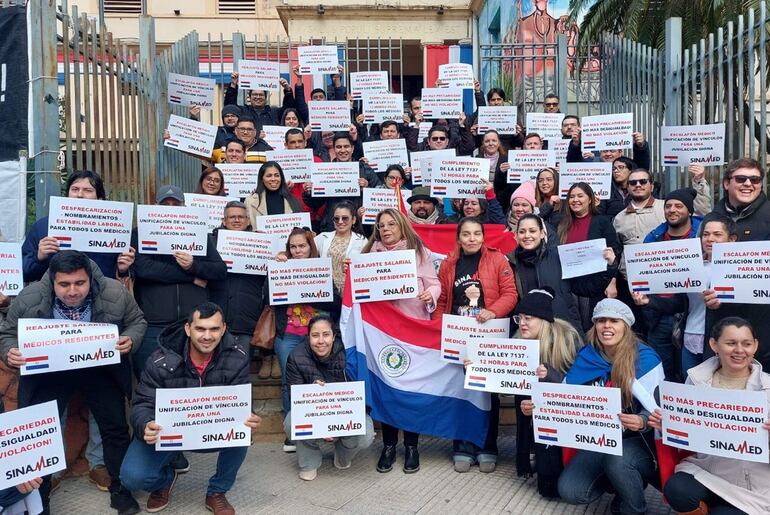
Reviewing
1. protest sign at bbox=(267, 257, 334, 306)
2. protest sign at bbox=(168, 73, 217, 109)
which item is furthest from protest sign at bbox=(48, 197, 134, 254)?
protest sign at bbox=(168, 73, 217, 109)

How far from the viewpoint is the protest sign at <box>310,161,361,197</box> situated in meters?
7.91

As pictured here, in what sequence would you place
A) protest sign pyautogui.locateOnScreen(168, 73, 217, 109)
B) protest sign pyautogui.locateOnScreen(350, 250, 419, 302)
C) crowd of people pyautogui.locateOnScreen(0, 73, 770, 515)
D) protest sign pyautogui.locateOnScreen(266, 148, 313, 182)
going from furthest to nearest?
1. protest sign pyautogui.locateOnScreen(168, 73, 217, 109)
2. protest sign pyautogui.locateOnScreen(266, 148, 313, 182)
3. protest sign pyautogui.locateOnScreen(350, 250, 419, 302)
4. crowd of people pyautogui.locateOnScreen(0, 73, 770, 515)

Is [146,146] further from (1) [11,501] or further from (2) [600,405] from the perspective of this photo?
(2) [600,405]

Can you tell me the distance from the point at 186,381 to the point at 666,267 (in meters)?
3.63

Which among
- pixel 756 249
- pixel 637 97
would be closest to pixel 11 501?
pixel 756 249

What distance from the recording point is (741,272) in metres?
4.61

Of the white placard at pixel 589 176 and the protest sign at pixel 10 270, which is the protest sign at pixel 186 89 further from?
the white placard at pixel 589 176

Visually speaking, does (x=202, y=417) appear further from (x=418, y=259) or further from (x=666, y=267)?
(x=666, y=267)

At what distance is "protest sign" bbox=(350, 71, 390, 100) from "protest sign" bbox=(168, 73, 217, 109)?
2.18 metres

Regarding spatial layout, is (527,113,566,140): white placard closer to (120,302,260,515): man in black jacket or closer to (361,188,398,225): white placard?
(361,188,398,225): white placard

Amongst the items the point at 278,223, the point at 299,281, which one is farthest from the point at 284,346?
the point at 278,223

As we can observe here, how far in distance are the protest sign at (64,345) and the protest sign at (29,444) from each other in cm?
52

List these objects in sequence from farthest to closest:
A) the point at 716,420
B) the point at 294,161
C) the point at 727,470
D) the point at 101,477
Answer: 1. the point at 294,161
2. the point at 101,477
3. the point at 727,470
4. the point at 716,420

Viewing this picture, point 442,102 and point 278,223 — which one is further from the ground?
point 442,102
